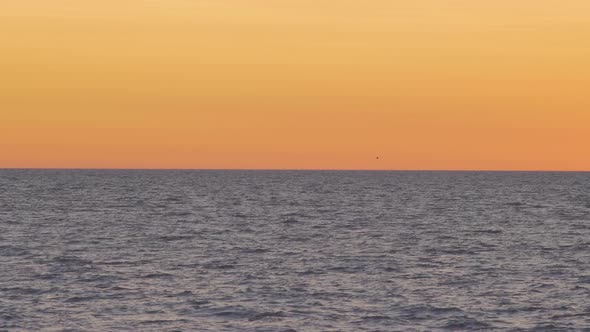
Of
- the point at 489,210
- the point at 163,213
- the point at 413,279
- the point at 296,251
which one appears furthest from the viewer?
the point at 489,210

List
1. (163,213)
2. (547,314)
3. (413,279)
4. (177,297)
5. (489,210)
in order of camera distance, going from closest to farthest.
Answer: (547,314), (177,297), (413,279), (163,213), (489,210)

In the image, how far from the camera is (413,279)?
4728 centimetres

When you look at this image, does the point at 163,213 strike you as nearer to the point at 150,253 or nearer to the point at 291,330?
the point at 150,253

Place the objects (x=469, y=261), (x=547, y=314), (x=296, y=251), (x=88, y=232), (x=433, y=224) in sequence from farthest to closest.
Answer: (x=433, y=224) → (x=88, y=232) → (x=296, y=251) → (x=469, y=261) → (x=547, y=314)

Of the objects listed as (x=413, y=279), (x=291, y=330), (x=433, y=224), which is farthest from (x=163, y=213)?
(x=291, y=330)

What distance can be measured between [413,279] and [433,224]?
123 feet

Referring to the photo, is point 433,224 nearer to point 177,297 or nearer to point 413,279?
point 413,279

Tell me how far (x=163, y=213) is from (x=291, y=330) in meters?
64.5

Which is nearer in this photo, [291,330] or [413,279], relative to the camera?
[291,330]

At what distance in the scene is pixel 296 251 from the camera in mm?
60031

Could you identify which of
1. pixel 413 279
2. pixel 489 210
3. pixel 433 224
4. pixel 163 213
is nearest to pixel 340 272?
pixel 413 279

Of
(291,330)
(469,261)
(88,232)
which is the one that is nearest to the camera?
(291,330)

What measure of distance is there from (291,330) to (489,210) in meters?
77.5

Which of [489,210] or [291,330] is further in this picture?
[489,210]
